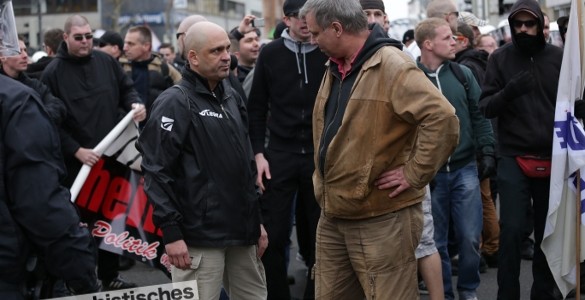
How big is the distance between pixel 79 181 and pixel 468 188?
294cm

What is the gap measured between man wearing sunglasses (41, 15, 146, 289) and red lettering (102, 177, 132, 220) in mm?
374

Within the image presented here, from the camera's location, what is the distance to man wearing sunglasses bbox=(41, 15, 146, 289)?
8320 millimetres

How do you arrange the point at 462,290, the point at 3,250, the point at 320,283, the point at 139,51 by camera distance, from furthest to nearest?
the point at 139,51 → the point at 462,290 → the point at 320,283 → the point at 3,250

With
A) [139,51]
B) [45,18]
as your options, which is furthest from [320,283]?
[45,18]

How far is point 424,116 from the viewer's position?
15.3 ft

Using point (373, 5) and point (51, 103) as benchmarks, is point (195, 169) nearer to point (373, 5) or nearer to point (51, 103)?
point (51, 103)

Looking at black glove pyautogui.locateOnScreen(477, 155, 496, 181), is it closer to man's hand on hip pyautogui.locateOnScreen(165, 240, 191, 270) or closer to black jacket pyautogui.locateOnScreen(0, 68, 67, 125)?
man's hand on hip pyautogui.locateOnScreen(165, 240, 191, 270)

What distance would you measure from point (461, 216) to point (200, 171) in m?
2.69

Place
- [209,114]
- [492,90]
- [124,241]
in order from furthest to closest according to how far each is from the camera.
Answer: [124,241]
[492,90]
[209,114]

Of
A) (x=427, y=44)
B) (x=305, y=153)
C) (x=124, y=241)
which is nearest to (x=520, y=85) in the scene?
(x=427, y=44)

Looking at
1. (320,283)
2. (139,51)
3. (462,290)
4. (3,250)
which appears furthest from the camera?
(139,51)

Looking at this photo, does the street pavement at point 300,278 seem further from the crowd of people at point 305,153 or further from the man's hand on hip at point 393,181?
the man's hand on hip at point 393,181

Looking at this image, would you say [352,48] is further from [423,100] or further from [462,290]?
[462,290]

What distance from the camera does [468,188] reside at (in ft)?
23.8
